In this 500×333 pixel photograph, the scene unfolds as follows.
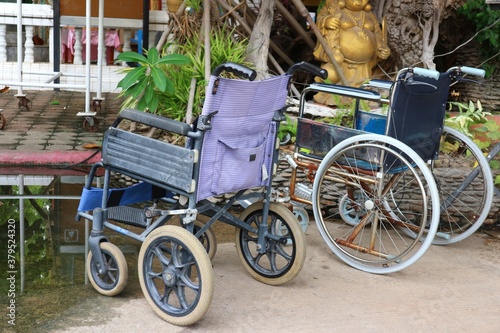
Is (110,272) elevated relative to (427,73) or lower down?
lower down

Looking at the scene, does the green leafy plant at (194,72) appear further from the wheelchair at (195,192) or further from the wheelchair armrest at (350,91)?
the wheelchair at (195,192)

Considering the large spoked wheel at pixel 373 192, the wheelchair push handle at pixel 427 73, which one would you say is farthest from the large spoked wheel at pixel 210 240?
the wheelchair push handle at pixel 427 73

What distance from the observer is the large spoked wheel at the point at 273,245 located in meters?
4.07

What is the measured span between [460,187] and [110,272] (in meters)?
2.56

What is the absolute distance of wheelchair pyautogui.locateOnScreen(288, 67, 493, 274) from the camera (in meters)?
4.37

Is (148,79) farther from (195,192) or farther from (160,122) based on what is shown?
(195,192)

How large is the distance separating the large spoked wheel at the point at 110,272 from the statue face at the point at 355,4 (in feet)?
13.4

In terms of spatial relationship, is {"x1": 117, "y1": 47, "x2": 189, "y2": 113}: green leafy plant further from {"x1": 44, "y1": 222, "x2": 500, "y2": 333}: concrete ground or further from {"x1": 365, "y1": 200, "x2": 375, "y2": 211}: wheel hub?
{"x1": 365, "y1": 200, "x2": 375, "y2": 211}: wheel hub

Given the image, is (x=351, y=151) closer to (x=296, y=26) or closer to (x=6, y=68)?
(x=296, y=26)

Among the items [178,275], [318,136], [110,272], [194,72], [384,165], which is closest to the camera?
[178,275]

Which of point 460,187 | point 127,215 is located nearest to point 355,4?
point 460,187

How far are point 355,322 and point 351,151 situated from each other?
1.25 m

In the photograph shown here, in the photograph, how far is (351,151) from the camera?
183 inches

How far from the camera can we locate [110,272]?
4.00 metres
